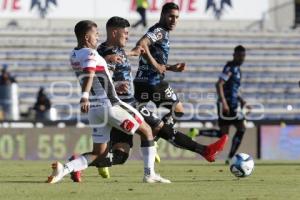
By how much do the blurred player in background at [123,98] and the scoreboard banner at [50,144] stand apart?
9.45 m

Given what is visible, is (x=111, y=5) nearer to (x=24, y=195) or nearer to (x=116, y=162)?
(x=116, y=162)

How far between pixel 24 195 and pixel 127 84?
10.4 feet

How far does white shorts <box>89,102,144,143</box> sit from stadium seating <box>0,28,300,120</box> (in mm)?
16616

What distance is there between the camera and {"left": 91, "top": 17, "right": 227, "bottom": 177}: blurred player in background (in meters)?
12.0

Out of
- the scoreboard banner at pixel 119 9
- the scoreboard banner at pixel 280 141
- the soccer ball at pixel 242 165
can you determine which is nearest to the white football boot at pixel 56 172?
the soccer ball at pixel 242 165

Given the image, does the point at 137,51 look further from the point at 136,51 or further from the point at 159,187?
the point at 159,187

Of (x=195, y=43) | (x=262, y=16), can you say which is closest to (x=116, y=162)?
(x=195, y=43)

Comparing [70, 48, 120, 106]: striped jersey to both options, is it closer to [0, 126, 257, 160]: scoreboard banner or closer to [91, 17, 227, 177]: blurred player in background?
[91, 17, 227, 177]: blurred player in background

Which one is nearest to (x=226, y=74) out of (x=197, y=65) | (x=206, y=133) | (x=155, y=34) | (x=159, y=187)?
(x=206, y=133)

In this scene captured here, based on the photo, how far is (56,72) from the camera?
3069 centimetres

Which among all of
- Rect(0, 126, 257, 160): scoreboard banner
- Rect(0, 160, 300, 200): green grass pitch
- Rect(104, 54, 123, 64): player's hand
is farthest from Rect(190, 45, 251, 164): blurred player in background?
Rect(104, 54, 123, 64): player's hand

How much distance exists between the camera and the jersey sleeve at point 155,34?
13602 mm

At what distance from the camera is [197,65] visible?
31828 millimetres

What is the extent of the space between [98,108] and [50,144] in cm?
1156
